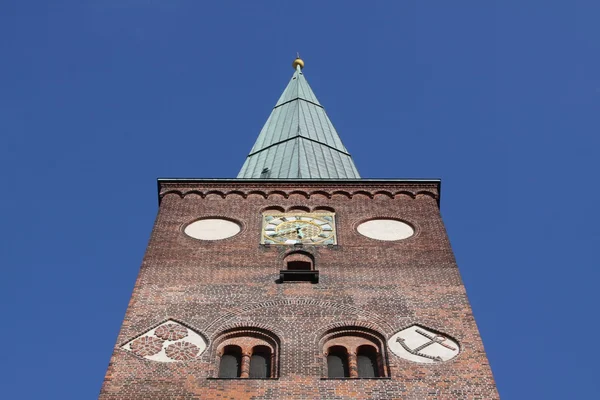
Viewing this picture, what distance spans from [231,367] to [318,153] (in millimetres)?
13963

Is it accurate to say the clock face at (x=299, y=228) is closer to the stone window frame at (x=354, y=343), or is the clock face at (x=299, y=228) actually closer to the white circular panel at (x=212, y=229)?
the white circular panel at (x=212, y=229)

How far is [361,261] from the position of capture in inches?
906

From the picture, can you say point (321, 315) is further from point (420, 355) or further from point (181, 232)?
point (181, 232)

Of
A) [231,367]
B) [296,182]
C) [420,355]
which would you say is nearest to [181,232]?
[296,182]

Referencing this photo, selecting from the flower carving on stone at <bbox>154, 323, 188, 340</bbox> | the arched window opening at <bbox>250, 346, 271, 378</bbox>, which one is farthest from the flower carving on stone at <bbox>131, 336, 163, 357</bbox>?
the arched window opening at <bbox>250, 346, 271, 378</bbox>

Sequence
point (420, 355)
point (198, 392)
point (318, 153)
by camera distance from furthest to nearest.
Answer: point (318, 153)
point (420, 355)
point (198, 392)

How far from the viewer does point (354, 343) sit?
65.7 feet

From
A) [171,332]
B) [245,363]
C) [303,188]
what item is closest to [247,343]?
[245,363]

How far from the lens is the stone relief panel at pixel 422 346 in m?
19.3

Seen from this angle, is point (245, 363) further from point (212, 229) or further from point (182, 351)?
point (212, 229)

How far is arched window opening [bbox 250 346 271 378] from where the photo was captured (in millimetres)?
19234

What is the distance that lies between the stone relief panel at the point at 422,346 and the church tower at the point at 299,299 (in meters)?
0.04

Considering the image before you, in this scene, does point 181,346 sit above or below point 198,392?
above

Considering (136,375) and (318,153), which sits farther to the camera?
(318,153)
